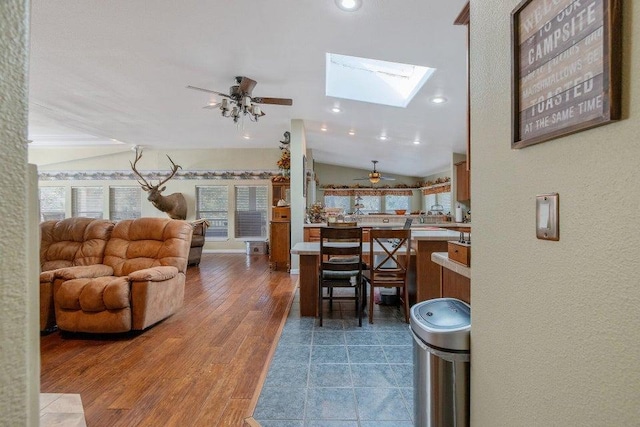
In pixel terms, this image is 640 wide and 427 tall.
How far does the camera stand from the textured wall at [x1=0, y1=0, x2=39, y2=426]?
0.37m

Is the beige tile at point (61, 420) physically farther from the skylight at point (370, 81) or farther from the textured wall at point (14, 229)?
the skylight at point (370, 81)

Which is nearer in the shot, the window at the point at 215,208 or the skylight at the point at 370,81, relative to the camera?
the skylight at the point at 370,81

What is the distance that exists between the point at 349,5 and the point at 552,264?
224 centimetres

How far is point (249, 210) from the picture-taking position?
8320 mm

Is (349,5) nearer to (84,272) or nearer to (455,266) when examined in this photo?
(455,266)

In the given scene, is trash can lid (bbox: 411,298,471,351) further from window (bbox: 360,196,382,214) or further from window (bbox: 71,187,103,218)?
window (bbox: 71,187,103,218)

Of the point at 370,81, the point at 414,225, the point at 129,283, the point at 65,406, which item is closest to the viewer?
the point at 65,406

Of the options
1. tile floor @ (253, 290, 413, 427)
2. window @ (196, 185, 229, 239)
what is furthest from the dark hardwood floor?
window @ (196, 185, 229, 239)

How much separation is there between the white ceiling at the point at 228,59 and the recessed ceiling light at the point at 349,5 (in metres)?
0.07

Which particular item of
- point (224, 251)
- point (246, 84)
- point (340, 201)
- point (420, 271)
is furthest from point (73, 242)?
point (340, 201)

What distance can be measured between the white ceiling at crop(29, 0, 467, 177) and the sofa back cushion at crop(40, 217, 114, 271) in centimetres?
181

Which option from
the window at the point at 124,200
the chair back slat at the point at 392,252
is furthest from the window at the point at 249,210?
the chair back slat at the point at 392,252

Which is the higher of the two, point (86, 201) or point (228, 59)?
point (228, 59)

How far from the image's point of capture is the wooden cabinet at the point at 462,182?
6.34m
